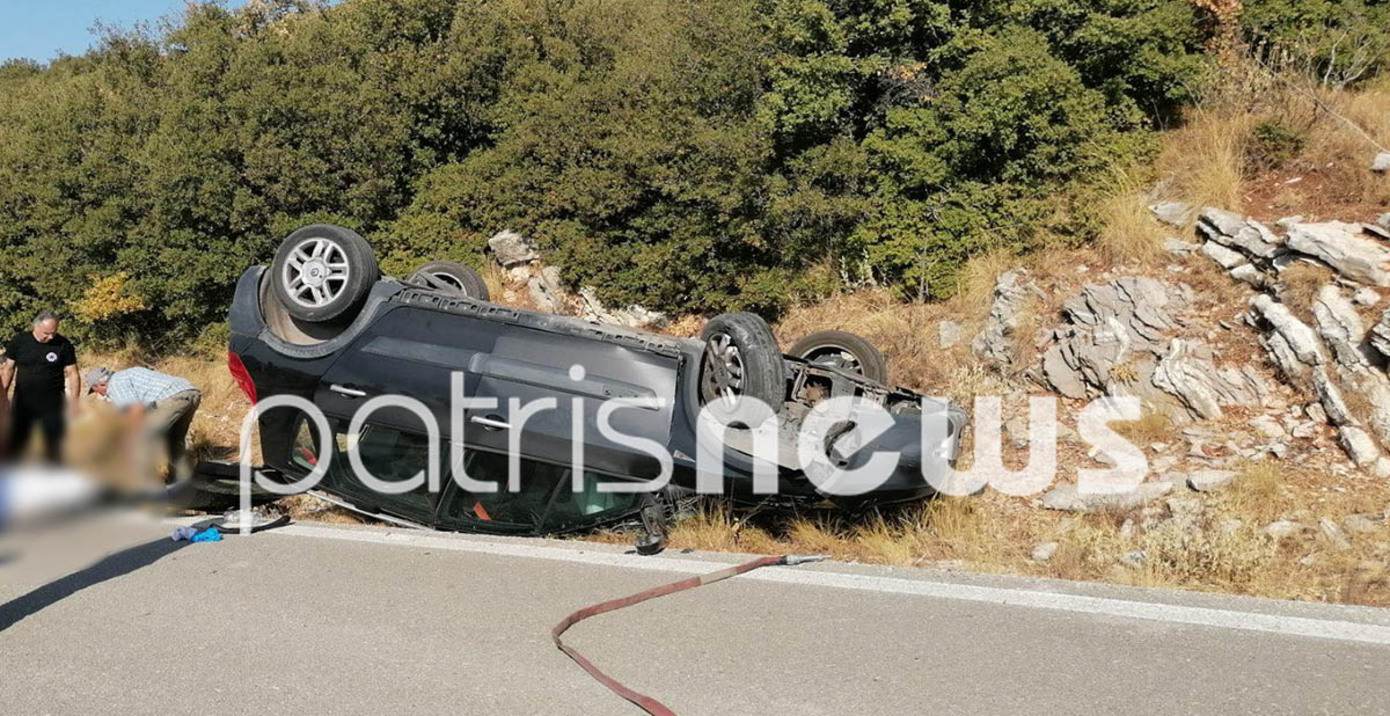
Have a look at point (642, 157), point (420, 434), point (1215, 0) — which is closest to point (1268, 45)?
point (1215, 0)

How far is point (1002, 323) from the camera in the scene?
8867 mm

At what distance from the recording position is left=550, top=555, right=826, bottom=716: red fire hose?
157 inches

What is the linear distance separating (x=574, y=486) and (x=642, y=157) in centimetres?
565

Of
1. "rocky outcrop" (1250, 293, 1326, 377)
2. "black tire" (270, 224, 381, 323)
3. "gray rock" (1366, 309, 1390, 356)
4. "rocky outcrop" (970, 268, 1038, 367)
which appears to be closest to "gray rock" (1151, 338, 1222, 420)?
"rocky outcrop" (1250, 293, 1326, 377)

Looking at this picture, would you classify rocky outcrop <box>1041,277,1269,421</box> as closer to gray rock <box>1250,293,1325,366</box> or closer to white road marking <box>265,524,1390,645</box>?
gray rock <box>1250,293,1325,366</box>

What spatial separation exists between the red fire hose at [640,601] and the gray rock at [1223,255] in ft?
15.7

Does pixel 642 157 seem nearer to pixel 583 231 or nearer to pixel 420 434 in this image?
pixel 583 231

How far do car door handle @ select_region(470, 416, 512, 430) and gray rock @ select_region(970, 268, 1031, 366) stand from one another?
4523mm

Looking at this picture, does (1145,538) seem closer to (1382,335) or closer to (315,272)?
(1382,335)

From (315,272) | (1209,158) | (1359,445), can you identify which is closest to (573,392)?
(315,272)

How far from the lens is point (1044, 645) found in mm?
4309

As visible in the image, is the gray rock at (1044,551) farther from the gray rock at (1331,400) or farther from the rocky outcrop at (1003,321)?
the rocky outcrop at (1003,321)

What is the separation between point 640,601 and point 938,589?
4.93 feet

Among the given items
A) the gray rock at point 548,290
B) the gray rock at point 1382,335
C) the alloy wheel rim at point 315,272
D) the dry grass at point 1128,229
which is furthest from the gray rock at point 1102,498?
the gray rock at point 548,290
